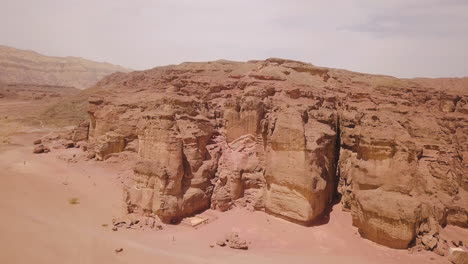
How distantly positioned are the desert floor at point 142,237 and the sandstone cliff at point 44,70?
328 feet

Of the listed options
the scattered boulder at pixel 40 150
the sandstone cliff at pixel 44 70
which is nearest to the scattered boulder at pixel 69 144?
the scattered boulder at pixel 40 150

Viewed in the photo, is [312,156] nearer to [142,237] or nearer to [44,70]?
[142,237]

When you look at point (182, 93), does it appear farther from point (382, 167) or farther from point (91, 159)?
point (382, 167)

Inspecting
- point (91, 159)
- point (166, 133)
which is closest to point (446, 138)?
point (166, 133)

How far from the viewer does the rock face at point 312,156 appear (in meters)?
12.3

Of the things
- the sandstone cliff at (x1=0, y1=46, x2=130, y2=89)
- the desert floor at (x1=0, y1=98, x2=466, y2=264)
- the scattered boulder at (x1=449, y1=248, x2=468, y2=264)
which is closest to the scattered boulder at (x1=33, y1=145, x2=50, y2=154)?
the desert floor at (x1=0, y1=98, x2=466, y2=264)

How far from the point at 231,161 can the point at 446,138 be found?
923 cm

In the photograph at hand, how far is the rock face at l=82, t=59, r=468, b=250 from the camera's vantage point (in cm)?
1231

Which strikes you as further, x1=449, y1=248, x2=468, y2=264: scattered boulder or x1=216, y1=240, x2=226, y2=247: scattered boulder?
x1=216, y1=240, x2=226, y2=247: scattered boulder

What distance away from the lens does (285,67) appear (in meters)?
22.1

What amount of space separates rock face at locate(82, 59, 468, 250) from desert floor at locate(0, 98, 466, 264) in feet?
2.01

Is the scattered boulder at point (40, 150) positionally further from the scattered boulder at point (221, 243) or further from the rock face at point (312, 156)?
the scattered boulder at point (221, 243)

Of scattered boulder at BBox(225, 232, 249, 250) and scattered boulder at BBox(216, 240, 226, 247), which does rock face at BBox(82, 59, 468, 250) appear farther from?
scattered boulder at BBox(216, 240, 226, 247)

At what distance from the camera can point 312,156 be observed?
520 inches
